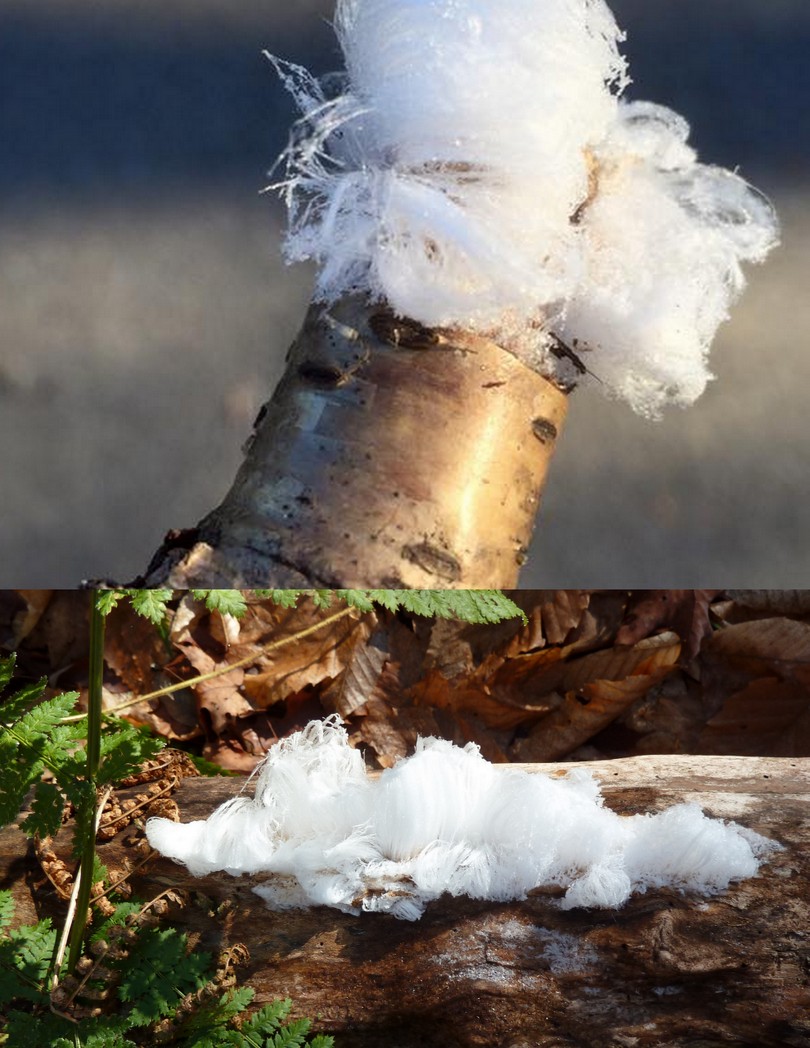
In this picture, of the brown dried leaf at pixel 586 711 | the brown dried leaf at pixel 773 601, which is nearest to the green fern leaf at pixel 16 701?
the brown dried leaf at pixel 586 711

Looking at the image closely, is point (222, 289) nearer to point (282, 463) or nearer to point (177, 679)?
point (282, 463)

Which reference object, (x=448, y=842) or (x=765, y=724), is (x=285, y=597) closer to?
(x=448, y=842)

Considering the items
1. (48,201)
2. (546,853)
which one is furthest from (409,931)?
(48,201)

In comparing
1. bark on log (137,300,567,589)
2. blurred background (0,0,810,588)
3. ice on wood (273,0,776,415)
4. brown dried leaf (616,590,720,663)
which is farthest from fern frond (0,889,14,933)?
blurred background (0,0,810,588)

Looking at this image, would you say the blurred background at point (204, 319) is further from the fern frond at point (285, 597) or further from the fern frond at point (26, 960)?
the fern frond at point (26, 960)

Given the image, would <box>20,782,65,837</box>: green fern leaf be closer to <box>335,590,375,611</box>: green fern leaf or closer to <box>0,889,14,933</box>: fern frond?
<box>0,889,14,933</box>: fern frond

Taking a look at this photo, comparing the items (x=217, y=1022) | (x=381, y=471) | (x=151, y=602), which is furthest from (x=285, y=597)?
(x=217, y=1022)
